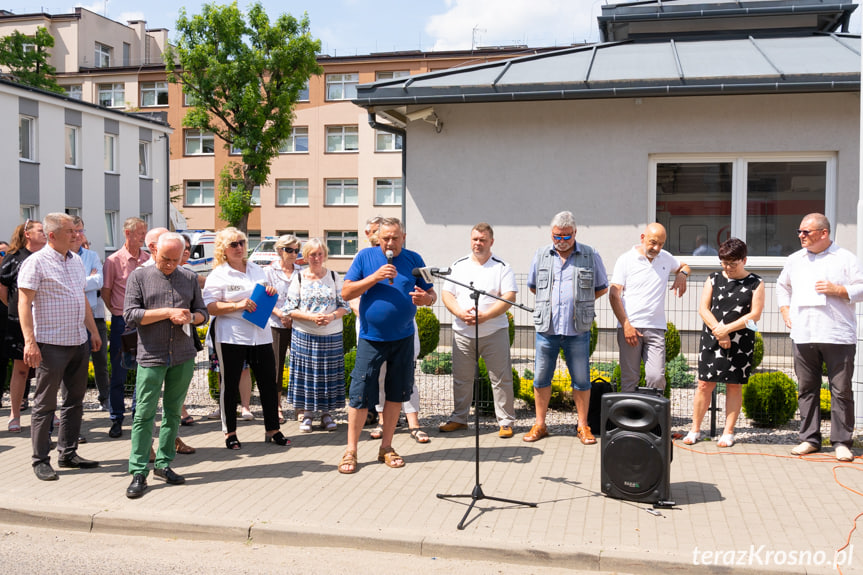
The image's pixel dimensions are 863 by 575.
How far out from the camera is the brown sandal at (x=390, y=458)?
653cm

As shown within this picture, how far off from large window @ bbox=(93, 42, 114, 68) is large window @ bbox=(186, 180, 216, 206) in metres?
13.8

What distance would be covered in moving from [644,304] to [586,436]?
1323 mm

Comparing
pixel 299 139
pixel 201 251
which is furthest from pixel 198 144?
pixel 201 251

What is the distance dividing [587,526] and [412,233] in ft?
25.6

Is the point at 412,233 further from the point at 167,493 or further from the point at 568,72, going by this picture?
the point at 167,493

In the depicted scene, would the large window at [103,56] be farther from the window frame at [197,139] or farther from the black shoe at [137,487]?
the black shoe at [137,487]

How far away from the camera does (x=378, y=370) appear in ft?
21.4

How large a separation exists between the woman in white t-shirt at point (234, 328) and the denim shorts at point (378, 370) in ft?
3.49

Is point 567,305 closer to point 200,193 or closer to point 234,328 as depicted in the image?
point 234,328

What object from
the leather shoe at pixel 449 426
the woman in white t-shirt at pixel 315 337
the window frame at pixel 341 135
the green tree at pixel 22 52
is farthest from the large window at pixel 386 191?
the leather shoe at pixel 449 426

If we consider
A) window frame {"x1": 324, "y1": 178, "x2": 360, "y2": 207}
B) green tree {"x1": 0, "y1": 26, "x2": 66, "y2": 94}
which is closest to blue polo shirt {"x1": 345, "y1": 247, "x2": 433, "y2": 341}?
green tree {"x1": 0, "y1": 26, "x2": 66, "y2": 94}

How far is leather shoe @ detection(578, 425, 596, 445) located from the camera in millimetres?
7258

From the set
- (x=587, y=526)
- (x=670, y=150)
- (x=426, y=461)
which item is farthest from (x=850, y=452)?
(x=670, y=150)

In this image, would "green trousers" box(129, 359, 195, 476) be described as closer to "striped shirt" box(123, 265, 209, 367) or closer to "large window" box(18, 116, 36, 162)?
"striped shirt" box(123, 265, 209, 367)
